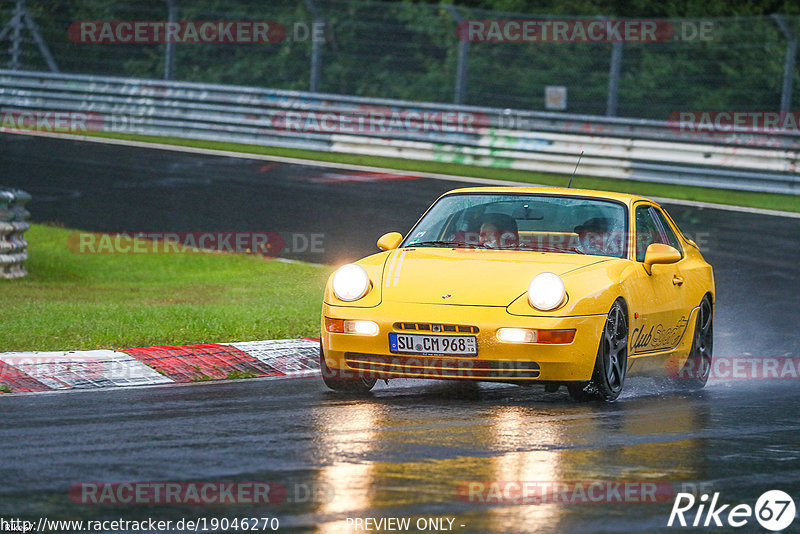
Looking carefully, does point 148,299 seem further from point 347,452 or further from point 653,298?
point 347,452

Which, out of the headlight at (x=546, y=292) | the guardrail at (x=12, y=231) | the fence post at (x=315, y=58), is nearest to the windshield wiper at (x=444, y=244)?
the headlight at (x=546, y=292)

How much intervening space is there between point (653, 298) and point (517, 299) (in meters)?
1.37

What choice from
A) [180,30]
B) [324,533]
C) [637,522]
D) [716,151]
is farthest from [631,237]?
[180,30]

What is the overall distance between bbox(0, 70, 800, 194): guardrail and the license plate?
13.6 metres

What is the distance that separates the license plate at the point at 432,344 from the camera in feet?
25.9

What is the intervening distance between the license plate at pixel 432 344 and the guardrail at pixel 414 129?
44.7 ft

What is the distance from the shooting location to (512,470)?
5.98 m

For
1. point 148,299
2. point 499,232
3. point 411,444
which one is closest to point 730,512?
point 411,444

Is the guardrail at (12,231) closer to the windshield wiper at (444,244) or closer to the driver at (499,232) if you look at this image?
the windshield wiper at (444,244)

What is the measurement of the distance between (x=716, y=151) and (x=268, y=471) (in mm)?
16157

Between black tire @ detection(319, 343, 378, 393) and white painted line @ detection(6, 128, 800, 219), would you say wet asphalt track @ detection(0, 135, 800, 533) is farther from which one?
white painted line @ detection(6, 128, 800, 219)

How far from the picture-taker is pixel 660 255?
8.83 meters

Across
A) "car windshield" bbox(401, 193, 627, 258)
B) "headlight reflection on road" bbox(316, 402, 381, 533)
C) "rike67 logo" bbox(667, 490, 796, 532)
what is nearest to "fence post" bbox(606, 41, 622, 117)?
"car windshield" bbox(401, 193, 627, 258)

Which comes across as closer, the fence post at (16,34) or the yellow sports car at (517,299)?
the yellow sports car at (517,299)
